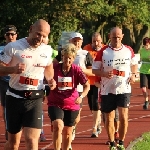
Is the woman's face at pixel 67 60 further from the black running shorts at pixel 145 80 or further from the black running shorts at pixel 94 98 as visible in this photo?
the black running shorts at pixel 145 80

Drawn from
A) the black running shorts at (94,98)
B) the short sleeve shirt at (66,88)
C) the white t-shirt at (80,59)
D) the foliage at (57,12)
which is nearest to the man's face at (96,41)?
the black running shorts at (94,98)

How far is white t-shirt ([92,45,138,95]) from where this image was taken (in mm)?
11984

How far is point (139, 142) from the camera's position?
13.1 meters

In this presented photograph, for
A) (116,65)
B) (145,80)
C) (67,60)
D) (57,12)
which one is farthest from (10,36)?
(57,12)

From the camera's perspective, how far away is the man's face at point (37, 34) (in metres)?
8.78

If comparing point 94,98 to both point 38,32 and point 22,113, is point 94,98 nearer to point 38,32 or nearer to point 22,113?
point 22,113

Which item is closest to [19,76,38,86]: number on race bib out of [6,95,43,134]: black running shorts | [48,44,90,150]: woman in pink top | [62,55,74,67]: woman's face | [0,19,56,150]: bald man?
[0,19,56,150]: bald man

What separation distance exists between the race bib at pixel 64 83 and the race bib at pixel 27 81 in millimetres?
1728

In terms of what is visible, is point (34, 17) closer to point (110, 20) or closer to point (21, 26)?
point (21, 26)

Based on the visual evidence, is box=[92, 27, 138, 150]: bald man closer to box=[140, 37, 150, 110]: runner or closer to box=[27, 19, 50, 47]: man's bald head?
box=[27, 19, 50, 47]: man's bald head

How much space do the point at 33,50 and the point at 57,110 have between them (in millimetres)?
1997

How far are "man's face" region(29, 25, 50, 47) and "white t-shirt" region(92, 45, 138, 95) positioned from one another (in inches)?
125

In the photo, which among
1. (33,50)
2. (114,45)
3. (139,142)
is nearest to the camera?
(33,50)

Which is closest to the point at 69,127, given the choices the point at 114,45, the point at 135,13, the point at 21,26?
the point at 114,45
